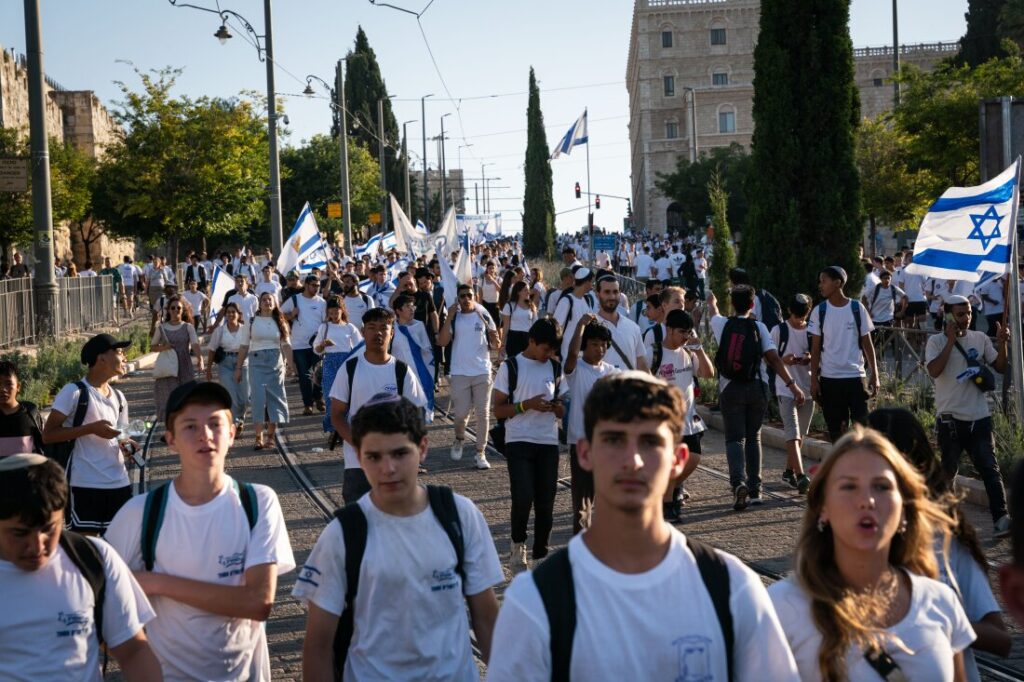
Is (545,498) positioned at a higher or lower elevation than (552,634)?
lower

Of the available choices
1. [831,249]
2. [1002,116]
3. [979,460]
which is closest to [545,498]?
[979,460]

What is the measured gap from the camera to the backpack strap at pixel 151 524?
4.11 m

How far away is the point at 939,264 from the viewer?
10.6m

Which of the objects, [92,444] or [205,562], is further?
[92,444]

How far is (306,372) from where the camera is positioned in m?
17.1

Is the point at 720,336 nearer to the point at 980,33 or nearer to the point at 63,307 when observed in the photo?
the point at 63,307

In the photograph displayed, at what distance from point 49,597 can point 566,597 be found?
1614mm

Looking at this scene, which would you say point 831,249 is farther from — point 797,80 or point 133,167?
point 133,167

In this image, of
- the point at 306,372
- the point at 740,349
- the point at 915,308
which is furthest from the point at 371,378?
the point at 915,308

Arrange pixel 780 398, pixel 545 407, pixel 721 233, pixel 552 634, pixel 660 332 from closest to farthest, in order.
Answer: pixel 552 634 → pixel 545 407 → pixel 660 332 → pixel 780 398 → pixel 721 233

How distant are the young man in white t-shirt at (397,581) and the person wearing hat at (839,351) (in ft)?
23.7

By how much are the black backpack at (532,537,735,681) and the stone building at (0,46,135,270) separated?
39540mm

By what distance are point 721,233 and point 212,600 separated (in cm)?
1970

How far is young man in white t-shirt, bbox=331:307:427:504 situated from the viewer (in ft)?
27.0
